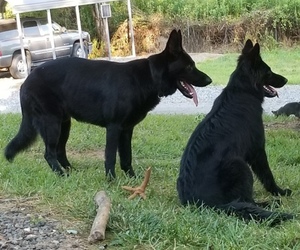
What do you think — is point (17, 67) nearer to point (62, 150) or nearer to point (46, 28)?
point (46, 28)

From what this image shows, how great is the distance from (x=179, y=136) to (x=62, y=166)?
2.67 m

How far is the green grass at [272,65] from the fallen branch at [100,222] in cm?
1358

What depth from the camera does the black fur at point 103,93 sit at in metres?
6.69

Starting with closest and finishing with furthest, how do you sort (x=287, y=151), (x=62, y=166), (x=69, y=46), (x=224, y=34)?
(x=62, y=166) → (x=287, y=151) → (x=69, y=46) → (x=224, y=34)

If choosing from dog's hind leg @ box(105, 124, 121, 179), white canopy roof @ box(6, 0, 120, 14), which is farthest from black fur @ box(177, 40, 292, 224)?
white canopy roof @ box(6, 0, 120, 14)

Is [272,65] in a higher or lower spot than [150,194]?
lower

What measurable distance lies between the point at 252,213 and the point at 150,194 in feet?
4.55

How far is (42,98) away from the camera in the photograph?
6.82 metres

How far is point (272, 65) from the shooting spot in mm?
21625

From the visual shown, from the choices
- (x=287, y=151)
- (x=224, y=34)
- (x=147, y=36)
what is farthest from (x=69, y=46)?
(x=287, y=151)

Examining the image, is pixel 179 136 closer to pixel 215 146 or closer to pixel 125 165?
pixel 125 165

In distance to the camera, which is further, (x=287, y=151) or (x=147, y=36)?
(x=147, y=36)

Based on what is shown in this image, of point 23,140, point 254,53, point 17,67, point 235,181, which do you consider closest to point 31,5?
point 17,67

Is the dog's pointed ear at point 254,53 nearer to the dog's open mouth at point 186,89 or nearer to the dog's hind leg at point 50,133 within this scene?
the dog's open mouth at point 186,89
